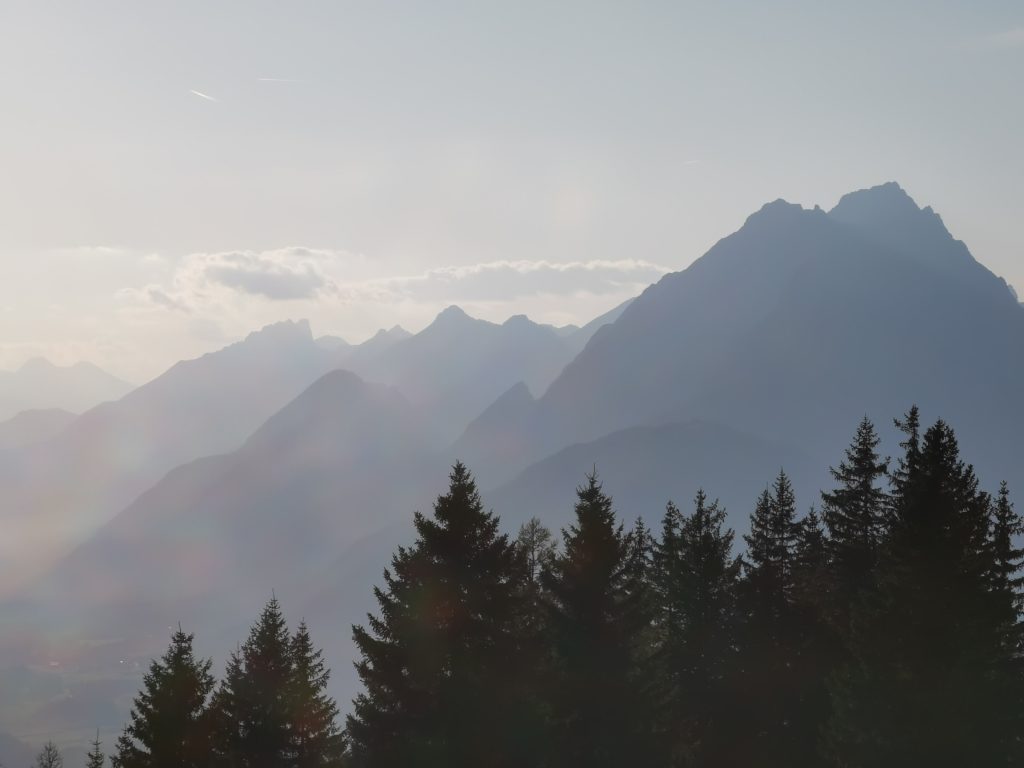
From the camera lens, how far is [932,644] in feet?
79.4

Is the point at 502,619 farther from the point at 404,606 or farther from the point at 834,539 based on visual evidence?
the point at 834,539

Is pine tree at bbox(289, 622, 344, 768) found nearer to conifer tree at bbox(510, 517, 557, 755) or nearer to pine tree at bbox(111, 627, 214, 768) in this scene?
pine tree at bbox(111, 627, 214, 768)

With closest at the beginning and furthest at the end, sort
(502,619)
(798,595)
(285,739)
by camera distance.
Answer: (502,619) → (285,739) → (798,595)

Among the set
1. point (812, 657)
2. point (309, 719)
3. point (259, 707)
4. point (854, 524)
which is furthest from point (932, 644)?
point (259, 707)

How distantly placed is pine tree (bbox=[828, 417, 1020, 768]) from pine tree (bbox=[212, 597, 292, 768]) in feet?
53.2

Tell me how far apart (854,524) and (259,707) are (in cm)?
2130

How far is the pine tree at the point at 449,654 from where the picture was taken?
24625 millimetres

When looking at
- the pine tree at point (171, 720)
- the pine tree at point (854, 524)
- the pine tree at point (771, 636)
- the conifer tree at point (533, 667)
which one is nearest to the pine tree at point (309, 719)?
the pine tree at point (171, 720)

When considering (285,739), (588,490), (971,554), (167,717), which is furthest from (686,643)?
(167,717)

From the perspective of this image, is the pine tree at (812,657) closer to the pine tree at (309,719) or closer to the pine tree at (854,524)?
the pine tree at (854,524)

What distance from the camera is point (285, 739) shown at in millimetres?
27062

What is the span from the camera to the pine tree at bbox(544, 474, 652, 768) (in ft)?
84.6

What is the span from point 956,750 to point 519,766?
11.5 meters

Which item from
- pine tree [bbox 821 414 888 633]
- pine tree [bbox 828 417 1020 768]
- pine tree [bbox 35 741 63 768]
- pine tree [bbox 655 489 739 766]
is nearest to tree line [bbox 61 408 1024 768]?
pine tree [bbox 828 417 1020 768]
